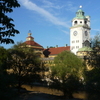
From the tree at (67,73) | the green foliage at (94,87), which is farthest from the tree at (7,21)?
the tree at (67,73)

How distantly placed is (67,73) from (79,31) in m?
57.4

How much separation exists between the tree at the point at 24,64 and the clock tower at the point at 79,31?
53.9 metres

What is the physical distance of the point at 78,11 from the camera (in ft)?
261

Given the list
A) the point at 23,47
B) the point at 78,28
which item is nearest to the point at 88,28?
the point at 78,28

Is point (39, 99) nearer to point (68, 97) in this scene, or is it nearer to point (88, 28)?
point (68, 97)

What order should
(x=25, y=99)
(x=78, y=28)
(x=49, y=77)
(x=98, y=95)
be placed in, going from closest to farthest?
(x=98, y=95)
(x=25, y=99)
(x=49, y=77)
(x=78, y=28)

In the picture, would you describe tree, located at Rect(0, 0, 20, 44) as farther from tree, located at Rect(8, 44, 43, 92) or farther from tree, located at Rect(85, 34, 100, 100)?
tree, located at Rect(8, 44, 43, 92)

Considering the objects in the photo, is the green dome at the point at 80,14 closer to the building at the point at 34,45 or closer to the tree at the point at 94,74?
the building at the point at 34,45

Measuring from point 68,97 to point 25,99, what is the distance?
16.8 ft

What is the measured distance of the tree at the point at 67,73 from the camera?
20.9 meters

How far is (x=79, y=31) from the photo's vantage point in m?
77.4

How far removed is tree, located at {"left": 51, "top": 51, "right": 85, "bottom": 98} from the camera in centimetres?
2086

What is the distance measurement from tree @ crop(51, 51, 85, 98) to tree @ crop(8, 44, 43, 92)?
2.68m

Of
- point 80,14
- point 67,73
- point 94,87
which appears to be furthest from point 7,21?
point 80,14
